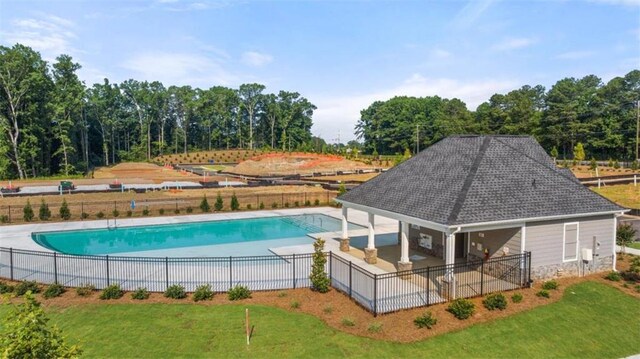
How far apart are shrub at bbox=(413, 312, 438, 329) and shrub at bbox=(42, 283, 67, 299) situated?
12838 millimetres

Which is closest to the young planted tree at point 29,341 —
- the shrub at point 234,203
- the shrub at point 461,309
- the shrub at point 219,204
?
the shrub at point 461,309

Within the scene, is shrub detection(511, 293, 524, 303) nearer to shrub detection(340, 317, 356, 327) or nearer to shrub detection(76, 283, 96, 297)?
shrub detection(340, 317, 356, 327)

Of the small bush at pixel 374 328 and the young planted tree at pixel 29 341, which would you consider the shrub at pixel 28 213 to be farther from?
the young planted tree at pixel 29 341

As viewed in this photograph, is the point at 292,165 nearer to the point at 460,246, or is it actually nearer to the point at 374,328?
the point at 460,246

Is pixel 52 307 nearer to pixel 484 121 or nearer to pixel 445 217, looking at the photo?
pixel 445 217

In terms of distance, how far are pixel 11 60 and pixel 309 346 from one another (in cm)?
6979

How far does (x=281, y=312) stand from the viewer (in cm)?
1377

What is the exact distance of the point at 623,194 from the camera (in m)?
38.2

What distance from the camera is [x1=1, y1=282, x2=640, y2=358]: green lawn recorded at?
439 inches

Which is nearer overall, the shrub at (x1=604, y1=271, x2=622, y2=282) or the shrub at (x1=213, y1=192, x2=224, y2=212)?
the shrub at (x1=604, y1=271, x2=622, y2=282)

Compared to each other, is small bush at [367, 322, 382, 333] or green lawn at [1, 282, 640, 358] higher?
small bush at [367, 322, 382, 333]

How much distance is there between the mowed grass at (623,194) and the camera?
34500 millimetres

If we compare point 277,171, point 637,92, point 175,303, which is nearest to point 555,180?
point 175,303

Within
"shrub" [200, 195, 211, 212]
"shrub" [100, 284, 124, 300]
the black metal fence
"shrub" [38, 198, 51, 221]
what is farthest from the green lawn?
"shrub" [200, 195, 211, 212]
